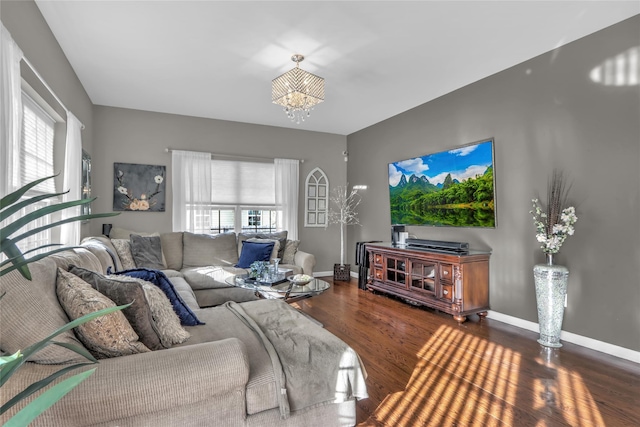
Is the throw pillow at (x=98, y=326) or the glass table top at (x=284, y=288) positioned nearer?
the throw pillow at (x=98, y=326)

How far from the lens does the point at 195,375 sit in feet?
4.62

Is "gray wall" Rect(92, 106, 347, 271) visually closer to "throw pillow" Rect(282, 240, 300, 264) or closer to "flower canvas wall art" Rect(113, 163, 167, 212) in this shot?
"flower canvas wall art" Rect(113, 163, 167, 212)

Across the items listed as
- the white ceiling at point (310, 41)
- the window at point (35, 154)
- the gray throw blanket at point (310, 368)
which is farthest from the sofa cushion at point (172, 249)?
the gray throw blanket at point (310, 368)

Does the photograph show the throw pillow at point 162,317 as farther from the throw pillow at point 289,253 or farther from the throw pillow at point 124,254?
the throw pillow at point 289,253

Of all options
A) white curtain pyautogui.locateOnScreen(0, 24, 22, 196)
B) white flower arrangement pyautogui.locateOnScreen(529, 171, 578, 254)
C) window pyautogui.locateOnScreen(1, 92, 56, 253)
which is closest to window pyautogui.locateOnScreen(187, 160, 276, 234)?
window pyautogui.locateOnScreen(1, 92, 56, 253)

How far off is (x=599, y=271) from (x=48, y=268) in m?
3.91

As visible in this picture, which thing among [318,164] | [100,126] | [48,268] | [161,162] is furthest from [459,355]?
[100,126]

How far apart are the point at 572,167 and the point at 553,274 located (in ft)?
3.29

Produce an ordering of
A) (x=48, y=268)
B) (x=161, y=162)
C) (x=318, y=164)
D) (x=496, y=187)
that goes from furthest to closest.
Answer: (x=318, y=164) < (x=161, y=162) < (x=496, y=187) < (x=48, y=268)

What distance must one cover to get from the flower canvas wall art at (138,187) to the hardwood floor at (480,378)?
10.5ft

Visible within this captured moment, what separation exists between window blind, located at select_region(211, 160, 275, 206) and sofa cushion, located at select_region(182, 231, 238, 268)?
0.94 metres

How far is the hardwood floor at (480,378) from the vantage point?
2.01 meters

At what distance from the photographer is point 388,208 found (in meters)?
5.59

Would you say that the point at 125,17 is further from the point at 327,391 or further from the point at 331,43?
the point at 327,391
